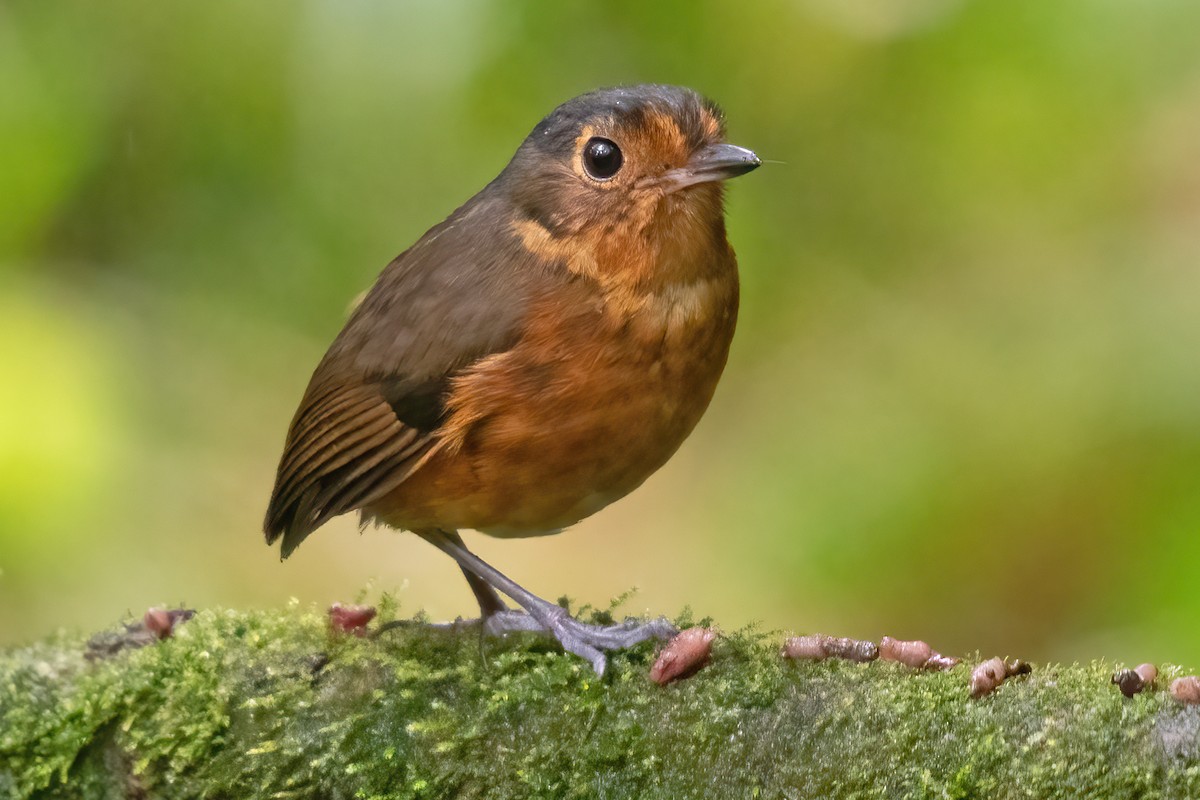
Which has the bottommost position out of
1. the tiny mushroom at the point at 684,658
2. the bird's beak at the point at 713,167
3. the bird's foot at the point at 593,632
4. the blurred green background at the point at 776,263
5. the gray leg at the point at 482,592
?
the tiny mushroom at the point at 684,658

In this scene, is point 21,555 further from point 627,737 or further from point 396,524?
point 627,737

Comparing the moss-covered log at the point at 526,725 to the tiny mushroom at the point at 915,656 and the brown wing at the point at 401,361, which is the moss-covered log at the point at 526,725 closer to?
the tiny mushroom at the point at 915,656

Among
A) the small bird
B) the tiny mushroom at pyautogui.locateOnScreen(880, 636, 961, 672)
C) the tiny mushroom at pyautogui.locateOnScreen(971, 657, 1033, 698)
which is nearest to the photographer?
the tiny mushroom at pyautogui.locateOnScreen(971, 657, 1033, 698)

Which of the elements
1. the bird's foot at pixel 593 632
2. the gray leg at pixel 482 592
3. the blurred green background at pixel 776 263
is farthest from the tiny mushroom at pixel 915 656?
the blurred green background at pixel 776 263

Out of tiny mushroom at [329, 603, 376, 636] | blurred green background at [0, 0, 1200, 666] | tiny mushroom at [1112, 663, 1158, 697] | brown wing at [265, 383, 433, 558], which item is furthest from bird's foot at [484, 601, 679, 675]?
blurred green background at [0, 0, 1200, 666]

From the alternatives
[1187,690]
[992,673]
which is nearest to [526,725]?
[992,673]

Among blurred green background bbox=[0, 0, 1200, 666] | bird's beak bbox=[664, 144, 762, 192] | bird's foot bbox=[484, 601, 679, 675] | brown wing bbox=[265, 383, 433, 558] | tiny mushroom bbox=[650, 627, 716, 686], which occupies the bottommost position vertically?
tiny mushroom bbox=[650, 627, 716, 686]

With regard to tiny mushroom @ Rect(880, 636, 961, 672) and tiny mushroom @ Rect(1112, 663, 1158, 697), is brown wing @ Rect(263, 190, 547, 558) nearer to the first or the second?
tiny mushroom @ Rect(880, 636, 961, 672)
